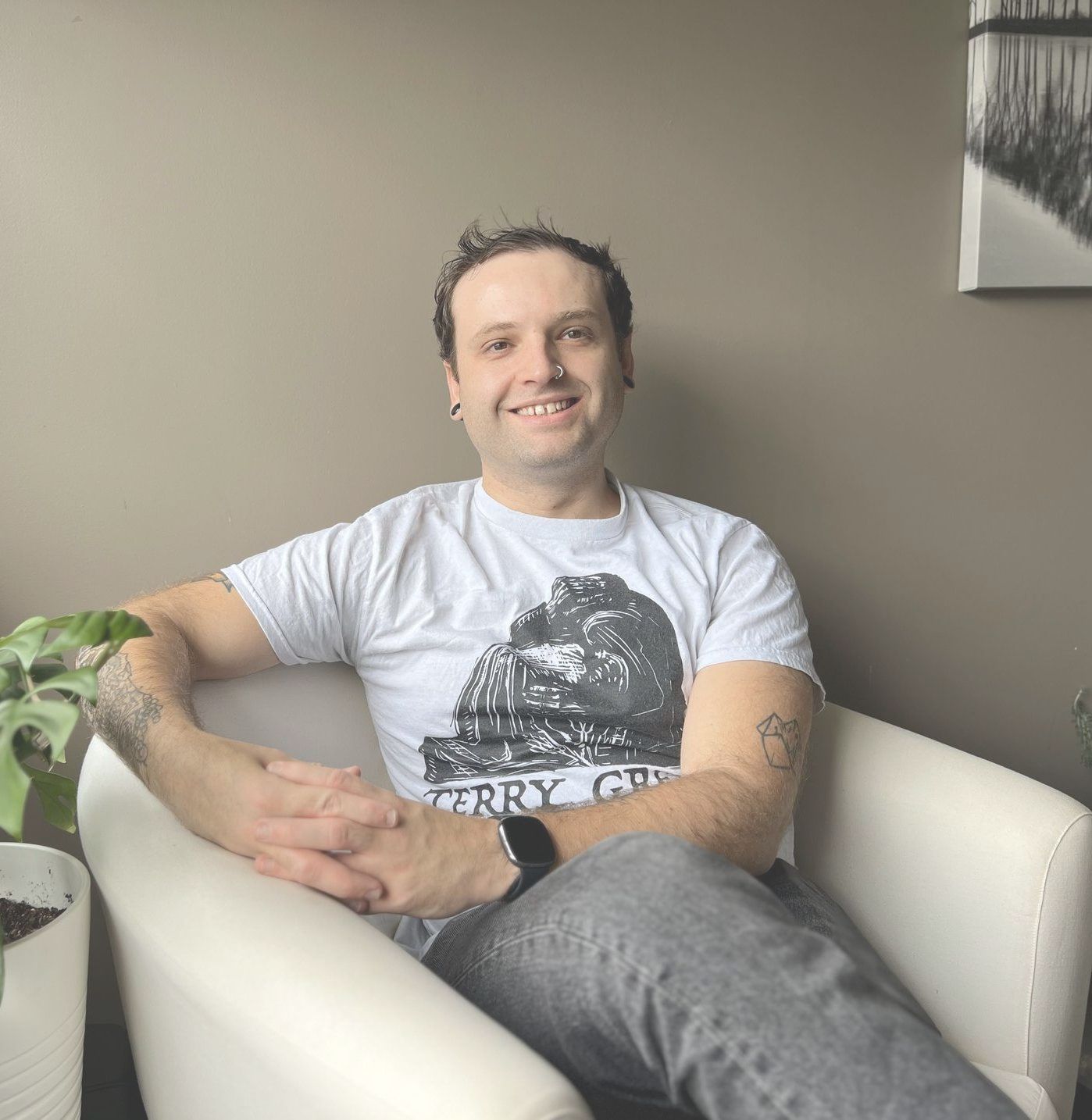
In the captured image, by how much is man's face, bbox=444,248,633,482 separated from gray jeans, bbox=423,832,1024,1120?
0.71 m

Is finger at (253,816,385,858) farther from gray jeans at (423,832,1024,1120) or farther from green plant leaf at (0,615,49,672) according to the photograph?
green plant leaf at (0,615,49,672)

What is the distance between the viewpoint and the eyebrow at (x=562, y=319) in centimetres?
152

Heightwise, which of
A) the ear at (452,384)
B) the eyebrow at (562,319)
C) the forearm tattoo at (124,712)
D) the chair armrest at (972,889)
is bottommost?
the chair armrest at (972,889)

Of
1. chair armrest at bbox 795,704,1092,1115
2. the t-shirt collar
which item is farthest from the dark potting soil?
chair armrest at bbox 795,704,1092,1115

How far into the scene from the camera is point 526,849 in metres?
1.11

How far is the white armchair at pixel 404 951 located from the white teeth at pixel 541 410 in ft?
1.52

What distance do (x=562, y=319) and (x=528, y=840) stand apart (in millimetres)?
780

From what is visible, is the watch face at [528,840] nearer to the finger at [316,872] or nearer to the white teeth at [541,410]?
the finger at [316,872]

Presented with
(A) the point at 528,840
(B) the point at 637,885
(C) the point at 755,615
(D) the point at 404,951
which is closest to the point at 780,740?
(C) the point at 755,615

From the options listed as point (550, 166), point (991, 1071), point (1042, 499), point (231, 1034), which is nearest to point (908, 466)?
point (1042, 499)

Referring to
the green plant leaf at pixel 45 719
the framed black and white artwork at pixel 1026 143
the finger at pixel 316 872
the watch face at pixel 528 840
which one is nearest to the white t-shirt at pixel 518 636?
the watch face at pixel 528 840

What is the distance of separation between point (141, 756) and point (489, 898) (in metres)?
0.42

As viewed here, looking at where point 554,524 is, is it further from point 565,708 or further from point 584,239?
point 584,239

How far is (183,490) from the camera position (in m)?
1.63
